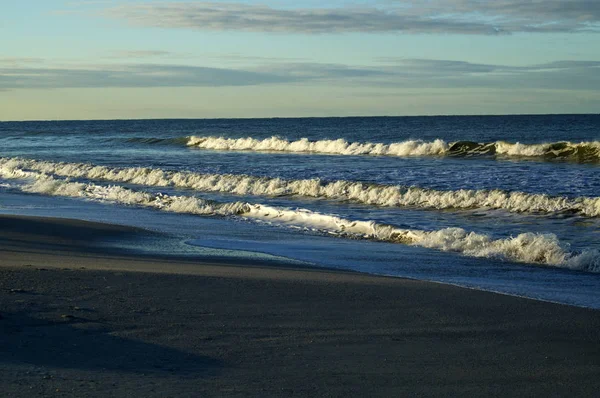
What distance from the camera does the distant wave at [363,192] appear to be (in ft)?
57.7

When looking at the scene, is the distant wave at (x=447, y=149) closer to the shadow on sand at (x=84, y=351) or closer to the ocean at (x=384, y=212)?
→ the ocean at (x=384, y=212)

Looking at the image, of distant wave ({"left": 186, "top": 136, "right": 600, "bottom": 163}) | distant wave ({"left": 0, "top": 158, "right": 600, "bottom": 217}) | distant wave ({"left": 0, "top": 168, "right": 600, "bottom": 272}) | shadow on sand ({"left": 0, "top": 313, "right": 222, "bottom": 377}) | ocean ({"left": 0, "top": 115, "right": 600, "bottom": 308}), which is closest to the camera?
shadow on sand ({"left": 0, "top": 313, "right": 222, "bottom": 377})

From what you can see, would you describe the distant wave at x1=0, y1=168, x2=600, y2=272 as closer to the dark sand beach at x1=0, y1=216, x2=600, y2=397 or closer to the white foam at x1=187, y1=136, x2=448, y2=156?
the dark sand beach at x1=0, y1=216, x2=600, y2=397

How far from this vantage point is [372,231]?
588 inches

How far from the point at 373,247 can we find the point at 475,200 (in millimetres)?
6409

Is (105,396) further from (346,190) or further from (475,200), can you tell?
(346,190)

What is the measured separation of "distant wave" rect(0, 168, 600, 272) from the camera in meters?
11.4

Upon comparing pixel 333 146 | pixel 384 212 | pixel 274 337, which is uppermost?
pixel 274 337

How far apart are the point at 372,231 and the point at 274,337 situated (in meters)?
8.53

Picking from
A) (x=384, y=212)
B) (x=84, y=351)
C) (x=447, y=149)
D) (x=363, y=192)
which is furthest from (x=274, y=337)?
(x=447, y=149)

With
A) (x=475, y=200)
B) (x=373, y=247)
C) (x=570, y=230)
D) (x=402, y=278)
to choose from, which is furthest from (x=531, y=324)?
(x=475, y=200)

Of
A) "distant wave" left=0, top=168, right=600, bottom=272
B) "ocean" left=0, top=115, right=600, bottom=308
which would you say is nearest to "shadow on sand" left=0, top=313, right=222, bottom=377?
"ocean" left=0, top=115, right=600, bottom=308

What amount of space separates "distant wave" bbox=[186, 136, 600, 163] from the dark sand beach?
26.3m

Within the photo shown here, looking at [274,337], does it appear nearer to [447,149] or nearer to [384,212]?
[384,212]
